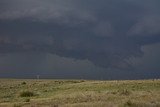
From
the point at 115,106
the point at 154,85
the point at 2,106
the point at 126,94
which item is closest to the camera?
the point at 115,106

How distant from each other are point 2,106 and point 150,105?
19.1m

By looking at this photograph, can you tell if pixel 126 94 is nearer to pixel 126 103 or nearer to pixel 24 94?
pixel 126 103

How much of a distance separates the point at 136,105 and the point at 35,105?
12.5 meters

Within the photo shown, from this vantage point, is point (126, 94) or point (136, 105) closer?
point (136, 105)

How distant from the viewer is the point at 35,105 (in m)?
50.8

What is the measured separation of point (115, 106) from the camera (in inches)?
1747

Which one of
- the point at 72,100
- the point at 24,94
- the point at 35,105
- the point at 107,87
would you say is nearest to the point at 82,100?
the point at 72,100

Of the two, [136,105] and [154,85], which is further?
[154,85]

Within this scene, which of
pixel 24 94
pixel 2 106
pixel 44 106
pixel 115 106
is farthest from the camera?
pixel 24 94

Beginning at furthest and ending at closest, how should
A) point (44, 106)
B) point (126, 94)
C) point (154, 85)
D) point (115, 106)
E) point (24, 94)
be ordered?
point (154, 85)
point (24, 94)
point (126, 94)
point (44, 106)
point (115, 106)

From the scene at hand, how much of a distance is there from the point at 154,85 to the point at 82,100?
98.7ft

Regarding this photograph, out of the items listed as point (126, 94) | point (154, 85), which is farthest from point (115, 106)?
point (154, 85)

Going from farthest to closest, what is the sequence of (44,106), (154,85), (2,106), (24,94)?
(154,85) → (24,94) → (2,106) → (44,106)

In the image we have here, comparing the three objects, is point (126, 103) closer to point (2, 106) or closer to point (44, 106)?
point (44, 106)
